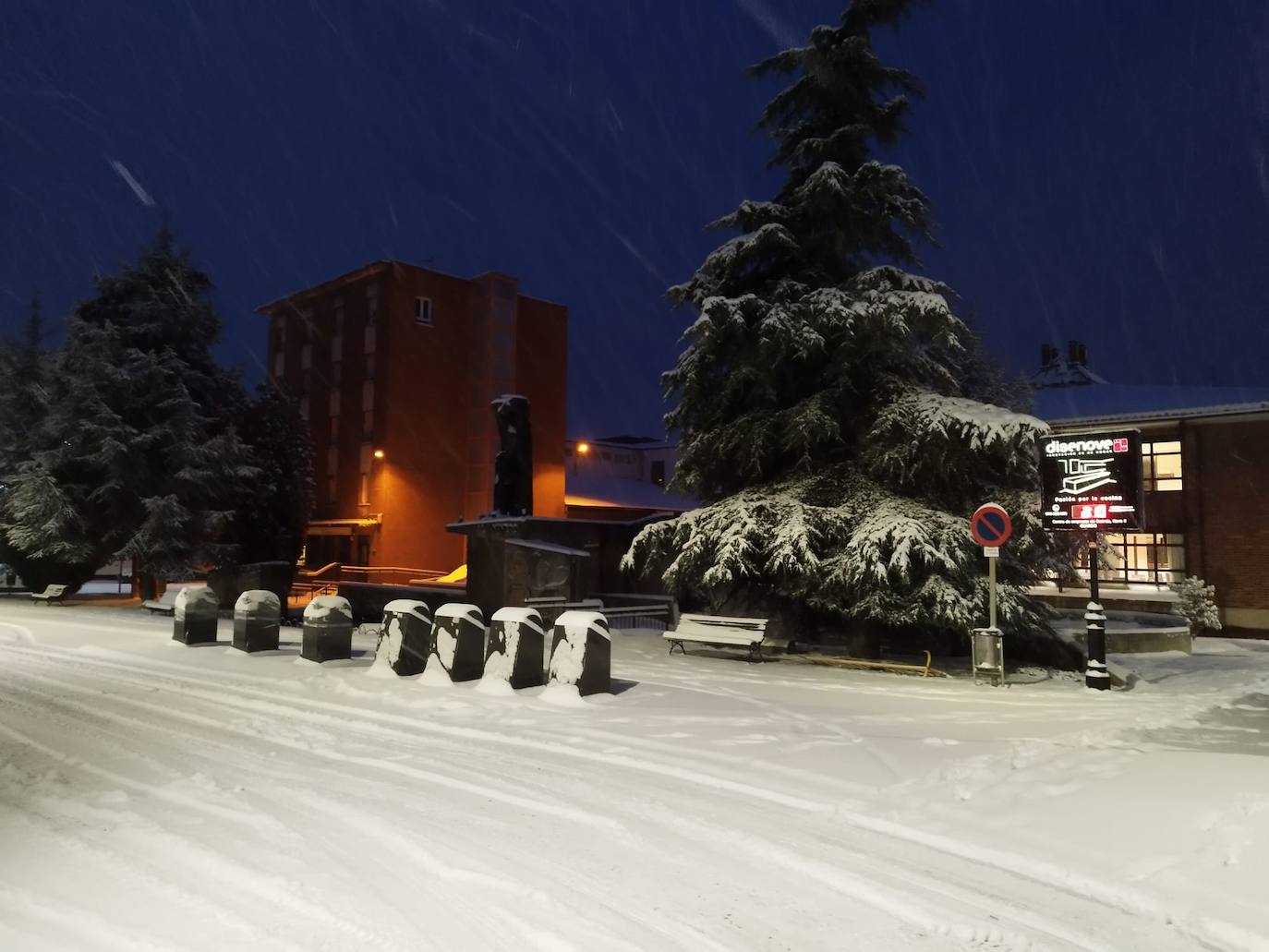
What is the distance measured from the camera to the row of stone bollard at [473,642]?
33.7 ft

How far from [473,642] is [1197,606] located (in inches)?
843

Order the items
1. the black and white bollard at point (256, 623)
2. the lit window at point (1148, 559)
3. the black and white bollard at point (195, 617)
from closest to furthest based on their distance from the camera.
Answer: the black and white bollard at point (256, 623), the black and white bollard at point (195, 617), the lit window at point (1148, 559)

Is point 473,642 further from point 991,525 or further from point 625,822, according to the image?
point 991,525

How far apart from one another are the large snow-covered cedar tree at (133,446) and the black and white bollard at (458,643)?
16.6 metres

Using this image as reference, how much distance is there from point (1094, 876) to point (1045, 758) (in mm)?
2710

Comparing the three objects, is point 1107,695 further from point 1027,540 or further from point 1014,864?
point 1014,864

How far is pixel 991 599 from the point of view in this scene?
1197cm

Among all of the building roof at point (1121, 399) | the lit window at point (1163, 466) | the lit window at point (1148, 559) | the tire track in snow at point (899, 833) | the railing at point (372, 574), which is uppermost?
the building roof at point (1121, 399)

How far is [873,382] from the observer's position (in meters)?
15.1

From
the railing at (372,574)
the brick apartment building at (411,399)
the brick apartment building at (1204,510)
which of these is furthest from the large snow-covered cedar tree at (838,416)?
the brick apartment building at (411,399)

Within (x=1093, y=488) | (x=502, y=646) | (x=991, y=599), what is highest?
(x=1093, y=488)

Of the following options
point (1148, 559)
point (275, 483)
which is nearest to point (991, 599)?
point (1148, 559)

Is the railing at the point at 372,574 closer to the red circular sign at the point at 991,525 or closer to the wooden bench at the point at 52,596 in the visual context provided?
the wooden bench at the point at 52,596

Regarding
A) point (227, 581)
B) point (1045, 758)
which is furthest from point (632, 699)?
point (227, 581)
